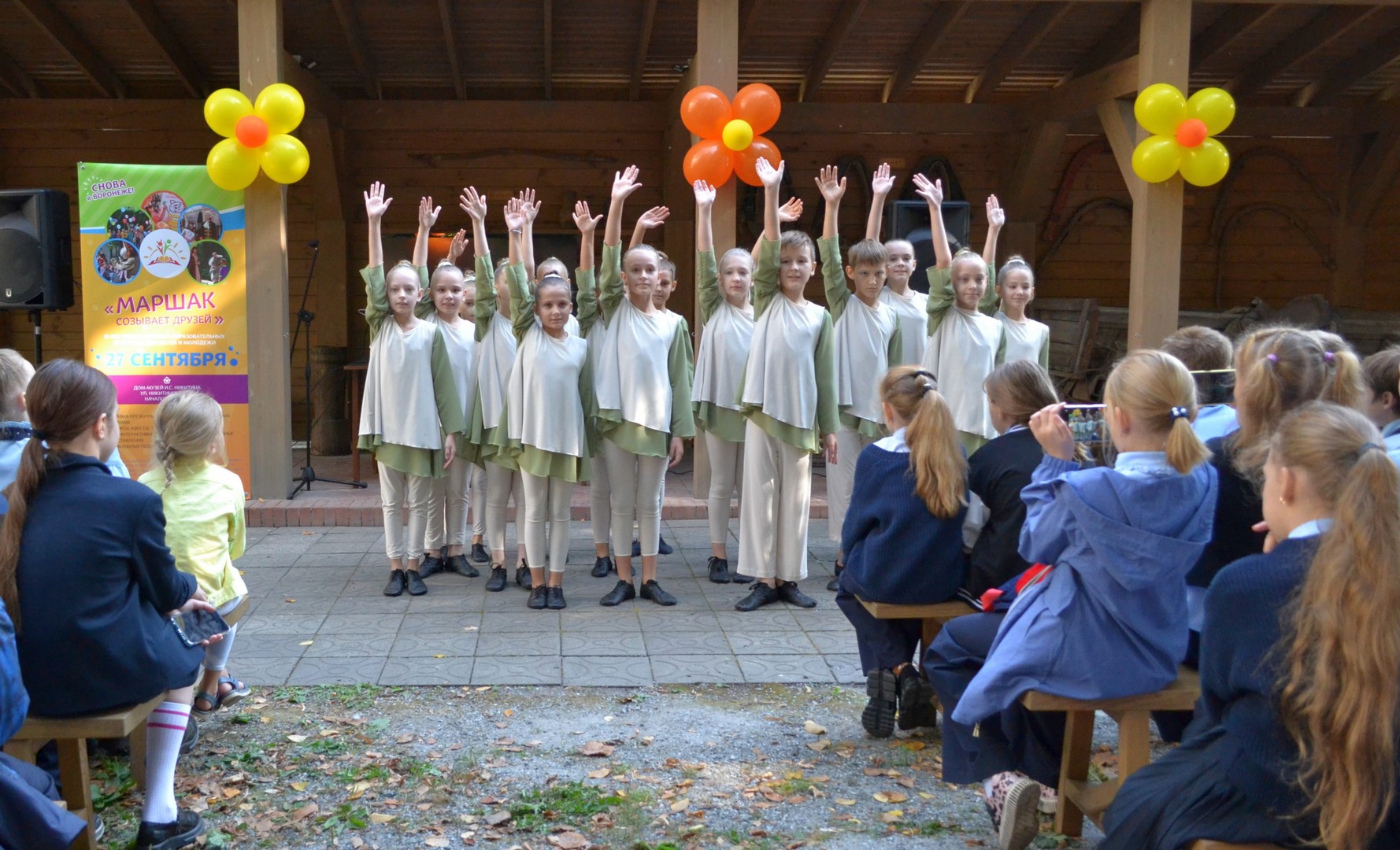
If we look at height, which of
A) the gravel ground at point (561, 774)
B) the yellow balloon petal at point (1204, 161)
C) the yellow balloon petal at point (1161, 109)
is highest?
the yellow balloon petal at point (1161, 109)

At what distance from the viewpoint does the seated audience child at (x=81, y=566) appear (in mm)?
2912

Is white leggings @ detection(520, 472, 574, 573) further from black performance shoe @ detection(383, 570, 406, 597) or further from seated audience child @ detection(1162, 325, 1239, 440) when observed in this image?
seated audience child @ detection(1162, 325, 1239, 440)

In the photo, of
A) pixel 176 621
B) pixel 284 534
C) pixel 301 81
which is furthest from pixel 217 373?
pixel 176 621

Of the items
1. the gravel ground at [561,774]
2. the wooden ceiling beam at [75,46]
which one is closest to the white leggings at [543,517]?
the gravel ground at [561,774]

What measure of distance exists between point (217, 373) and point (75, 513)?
5.07 meters

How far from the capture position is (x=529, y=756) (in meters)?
3.84

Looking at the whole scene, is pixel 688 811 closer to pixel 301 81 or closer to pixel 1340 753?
Result: pixel 1340 753

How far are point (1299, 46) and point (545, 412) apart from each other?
8171 mm

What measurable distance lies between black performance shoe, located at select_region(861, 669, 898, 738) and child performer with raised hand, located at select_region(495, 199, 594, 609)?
2.06 meters

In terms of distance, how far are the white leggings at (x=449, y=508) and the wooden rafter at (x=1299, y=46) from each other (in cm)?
799

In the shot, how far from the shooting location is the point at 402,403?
5.91 metres

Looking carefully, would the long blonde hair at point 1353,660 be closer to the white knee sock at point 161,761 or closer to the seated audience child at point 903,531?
the seated audience child at point 903,531

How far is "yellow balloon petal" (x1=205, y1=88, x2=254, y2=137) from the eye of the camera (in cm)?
720

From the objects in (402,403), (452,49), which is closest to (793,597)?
(402,403)
